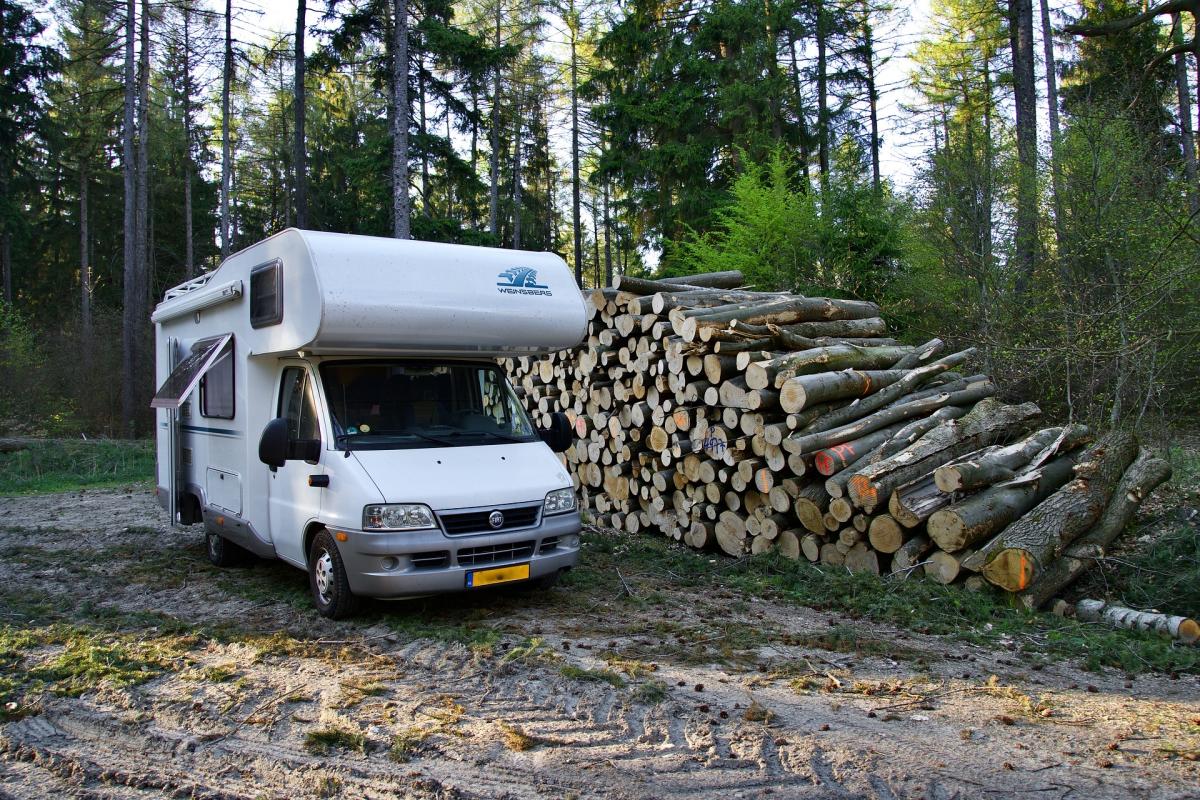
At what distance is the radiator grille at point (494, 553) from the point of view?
6.02 metres

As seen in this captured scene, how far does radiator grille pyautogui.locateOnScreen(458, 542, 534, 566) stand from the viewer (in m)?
6.02

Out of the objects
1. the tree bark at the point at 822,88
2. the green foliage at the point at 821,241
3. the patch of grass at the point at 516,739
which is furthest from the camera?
the tree bark at the point at 822,88

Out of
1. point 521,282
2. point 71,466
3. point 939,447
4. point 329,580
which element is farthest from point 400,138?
point 939,447

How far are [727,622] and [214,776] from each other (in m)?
3.75

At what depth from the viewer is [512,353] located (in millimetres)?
7312

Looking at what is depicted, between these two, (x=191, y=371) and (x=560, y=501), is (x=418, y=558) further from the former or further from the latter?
(x=191, y=371)

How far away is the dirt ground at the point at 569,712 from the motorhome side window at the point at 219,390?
1949mm

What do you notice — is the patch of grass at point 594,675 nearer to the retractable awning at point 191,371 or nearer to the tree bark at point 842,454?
the tree bark at point 842,454

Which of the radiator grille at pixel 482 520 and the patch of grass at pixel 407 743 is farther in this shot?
the radiator grille at pixel 482 520

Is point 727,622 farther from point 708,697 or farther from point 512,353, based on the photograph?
point 512,353

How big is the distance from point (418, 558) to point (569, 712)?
6.17 feet

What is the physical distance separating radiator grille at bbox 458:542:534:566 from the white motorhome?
11 mm

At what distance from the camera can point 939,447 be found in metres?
7.59

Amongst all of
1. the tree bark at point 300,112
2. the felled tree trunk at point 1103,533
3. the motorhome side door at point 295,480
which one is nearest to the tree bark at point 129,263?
the tree bark at point 300,112
